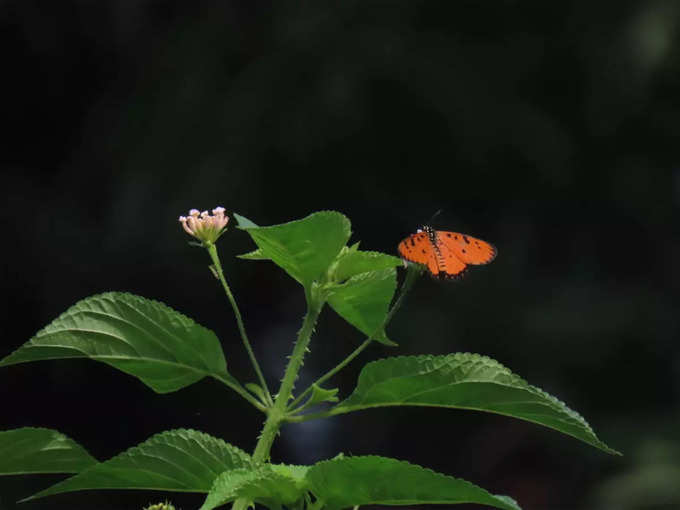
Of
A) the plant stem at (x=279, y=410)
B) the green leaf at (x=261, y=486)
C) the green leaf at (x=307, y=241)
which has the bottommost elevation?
the green leaf at (x=261, y=486)

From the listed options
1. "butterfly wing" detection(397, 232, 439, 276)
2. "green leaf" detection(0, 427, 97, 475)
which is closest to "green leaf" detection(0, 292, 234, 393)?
"green leaf" detection(0, 427, 97, 475)

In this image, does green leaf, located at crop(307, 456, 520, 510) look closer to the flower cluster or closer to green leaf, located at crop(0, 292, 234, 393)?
green leaf, located at crop(0, 292, 234, 393)

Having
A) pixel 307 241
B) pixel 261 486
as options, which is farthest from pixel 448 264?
pixel 261 486

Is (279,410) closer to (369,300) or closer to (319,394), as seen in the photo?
(319,394)

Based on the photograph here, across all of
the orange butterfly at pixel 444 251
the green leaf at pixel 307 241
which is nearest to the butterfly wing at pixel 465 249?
the orange butterfly at pixel 444 251

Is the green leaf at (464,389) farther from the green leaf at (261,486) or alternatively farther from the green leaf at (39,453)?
the green leaf at (39,453)
